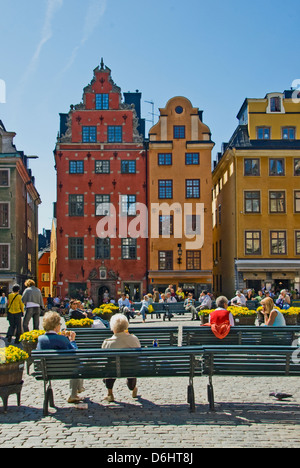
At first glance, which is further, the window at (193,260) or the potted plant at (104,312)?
the window at (193,260)

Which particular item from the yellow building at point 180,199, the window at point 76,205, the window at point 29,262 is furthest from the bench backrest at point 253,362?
the window at point 29,262

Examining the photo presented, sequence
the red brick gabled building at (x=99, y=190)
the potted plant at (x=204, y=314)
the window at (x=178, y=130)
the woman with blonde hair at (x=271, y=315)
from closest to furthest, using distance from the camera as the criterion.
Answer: the woman with blonde hair at (x=271, y=315) < the potted plant at (x=204, y=314) < the red brick gabled building at (x=99, y=190) < the window at (x=178, y=130)

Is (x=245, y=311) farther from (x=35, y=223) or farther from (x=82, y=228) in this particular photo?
(x=35, y=223)

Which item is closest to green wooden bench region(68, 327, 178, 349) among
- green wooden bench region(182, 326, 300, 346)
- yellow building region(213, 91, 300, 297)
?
green wooden bench region(182, 326, 300, 346)

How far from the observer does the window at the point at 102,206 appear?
147ft

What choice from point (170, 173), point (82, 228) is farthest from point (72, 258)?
point (170, 173)

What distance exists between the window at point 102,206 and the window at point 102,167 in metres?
1.90

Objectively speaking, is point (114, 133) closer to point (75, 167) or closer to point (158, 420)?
point (75, 167)

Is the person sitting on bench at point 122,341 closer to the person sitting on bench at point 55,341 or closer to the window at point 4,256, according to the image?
the person sitting on bench at point 55,341

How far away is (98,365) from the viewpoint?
28.7 feet

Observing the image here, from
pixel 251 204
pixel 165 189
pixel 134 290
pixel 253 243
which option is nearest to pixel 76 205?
pixel 165 189

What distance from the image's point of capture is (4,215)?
144 feet
